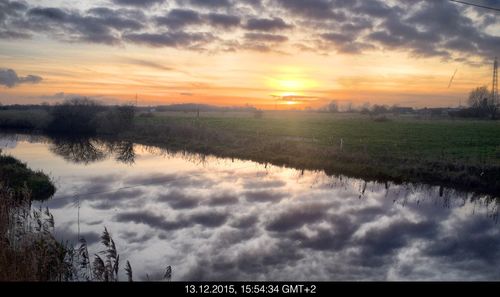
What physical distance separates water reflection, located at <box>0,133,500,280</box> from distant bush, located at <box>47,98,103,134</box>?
41.7 meters

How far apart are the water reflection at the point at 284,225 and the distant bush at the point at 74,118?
137ft

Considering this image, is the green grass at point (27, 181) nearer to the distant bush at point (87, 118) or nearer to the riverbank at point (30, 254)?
the riverbank at point (30, 254)

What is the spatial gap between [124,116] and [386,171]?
1937 inches

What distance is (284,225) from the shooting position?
16.0 m

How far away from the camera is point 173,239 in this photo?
46.5ft

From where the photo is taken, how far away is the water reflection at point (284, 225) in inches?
473

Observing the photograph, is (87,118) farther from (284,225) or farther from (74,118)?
(284,225)

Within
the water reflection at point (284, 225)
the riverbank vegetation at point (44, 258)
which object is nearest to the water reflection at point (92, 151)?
the water reflection at point (284, 225)

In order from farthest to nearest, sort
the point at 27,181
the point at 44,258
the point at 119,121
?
the point at 119,121 → the point at 27,181 → the point at 44,258

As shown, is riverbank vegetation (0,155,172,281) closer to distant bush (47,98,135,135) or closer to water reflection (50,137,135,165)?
water reflection (50,137,135,165)

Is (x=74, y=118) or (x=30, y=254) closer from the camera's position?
(x=30, y=254)

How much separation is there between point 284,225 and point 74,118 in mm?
60540

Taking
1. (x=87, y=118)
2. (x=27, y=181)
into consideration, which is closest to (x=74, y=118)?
(x=87, y=118)

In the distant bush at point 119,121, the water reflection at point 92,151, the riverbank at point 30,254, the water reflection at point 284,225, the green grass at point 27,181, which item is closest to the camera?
the riverbank at point 30,254
